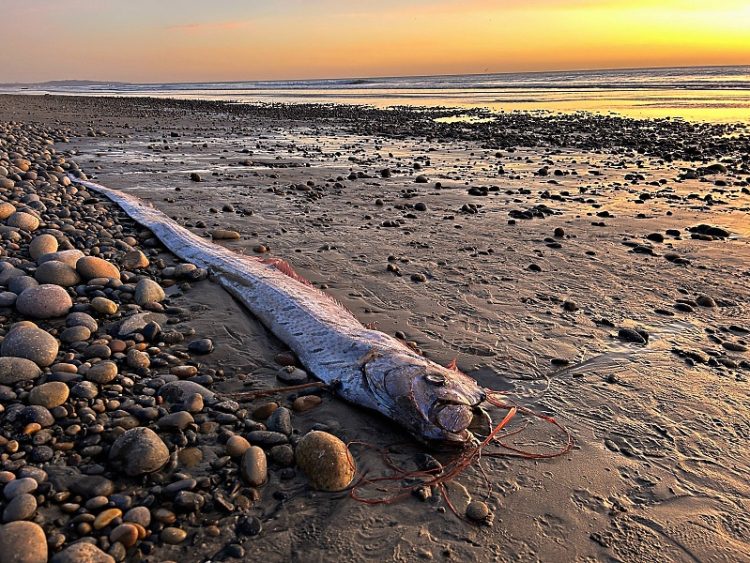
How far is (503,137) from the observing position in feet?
68.9

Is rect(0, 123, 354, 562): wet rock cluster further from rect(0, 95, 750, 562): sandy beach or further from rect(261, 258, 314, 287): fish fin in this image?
rect(261, 258, 314, 287): fish fin

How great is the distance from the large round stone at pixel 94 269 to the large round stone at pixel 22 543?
11.9ft

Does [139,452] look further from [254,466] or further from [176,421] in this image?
[254,466]

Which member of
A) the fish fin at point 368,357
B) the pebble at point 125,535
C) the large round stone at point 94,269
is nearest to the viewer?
the pebble at point 125,535

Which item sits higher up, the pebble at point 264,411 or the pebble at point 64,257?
the pebble at point 64,257

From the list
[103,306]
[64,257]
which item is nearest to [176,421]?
[103,306]

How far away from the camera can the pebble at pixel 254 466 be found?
3143 millimetres

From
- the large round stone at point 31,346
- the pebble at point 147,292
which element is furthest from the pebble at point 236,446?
the pebble at point 147,292

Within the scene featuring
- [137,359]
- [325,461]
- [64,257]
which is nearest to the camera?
[325,461]

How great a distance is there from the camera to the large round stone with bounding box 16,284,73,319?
487cm

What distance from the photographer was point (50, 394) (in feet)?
11.7

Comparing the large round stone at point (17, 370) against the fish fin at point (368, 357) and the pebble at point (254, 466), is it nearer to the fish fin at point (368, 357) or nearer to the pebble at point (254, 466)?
the pebble at point (254, 466)

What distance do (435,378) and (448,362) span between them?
1.04m

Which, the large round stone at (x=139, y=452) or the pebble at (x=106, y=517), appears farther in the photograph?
the large round stone at (x=139, y=452)
